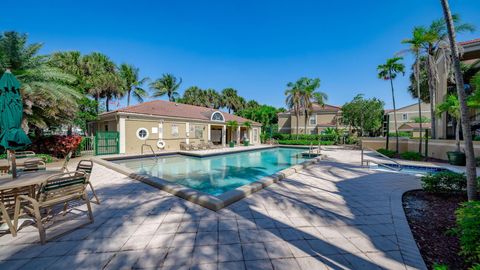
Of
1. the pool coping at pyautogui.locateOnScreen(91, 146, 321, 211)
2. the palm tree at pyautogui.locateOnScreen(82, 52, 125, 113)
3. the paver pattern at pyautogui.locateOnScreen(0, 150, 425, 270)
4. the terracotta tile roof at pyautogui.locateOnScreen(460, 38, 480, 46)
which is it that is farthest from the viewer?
the palm tree at pyautogui.locateOnScreen(82, 52, 125, 113)

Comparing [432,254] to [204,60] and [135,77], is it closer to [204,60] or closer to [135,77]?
[204,60]

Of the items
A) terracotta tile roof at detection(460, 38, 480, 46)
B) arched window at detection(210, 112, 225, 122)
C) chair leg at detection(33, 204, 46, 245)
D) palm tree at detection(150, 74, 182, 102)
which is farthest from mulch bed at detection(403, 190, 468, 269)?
palm tree at detection(150, 74, 182, 102)

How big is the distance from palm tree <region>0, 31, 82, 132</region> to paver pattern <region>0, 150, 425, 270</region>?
8.11 meters

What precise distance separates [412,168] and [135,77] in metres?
32.0

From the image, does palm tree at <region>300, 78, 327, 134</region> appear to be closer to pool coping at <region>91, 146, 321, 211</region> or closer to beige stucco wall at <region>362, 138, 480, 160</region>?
beige stucco wall at <region>362, 138, 480, 160</region>

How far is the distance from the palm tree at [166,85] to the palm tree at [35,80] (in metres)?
23.0

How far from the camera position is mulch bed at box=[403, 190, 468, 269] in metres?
2.40

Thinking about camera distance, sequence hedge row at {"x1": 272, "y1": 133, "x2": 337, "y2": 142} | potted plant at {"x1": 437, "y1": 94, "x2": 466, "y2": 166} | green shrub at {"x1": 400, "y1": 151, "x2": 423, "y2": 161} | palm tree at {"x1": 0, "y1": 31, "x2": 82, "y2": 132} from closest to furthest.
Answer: palm tree at {"x1": 0, "y1": 31, "x2": 82, "y2": 132}
potted plant at {"x1": 437, "y1": 94, "x2": 466, "y2": 166}
green shrub at {"x1": 400, "y1": 151, "x2": 423, "y2": 161}
hedge row at {"x1": 272, "y1": 133, "x2": 337, "y2": 142}

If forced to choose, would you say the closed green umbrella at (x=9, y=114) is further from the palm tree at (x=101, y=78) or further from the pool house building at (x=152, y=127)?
the palm tree at (x=101, y=78)

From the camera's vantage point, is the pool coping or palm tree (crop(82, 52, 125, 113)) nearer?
the pool coping

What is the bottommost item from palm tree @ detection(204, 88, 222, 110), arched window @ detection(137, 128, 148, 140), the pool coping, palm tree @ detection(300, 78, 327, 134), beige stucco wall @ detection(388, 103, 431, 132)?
the pool coping

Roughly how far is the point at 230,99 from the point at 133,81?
840 inches

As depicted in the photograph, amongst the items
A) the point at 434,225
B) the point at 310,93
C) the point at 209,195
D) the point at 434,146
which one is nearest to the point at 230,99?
the point at 310,93

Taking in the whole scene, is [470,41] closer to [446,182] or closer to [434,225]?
[446,182]
